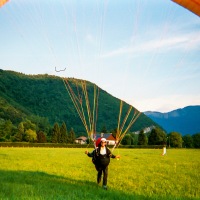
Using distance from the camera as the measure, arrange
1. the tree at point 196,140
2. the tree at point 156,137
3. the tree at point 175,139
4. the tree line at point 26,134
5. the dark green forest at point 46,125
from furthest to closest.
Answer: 1. the tree at point 196,140
2. the tree at point 175,139
3. the tree at point 156,137
4. the dark green forest at point 46,125
5. the tree line at point 26,134

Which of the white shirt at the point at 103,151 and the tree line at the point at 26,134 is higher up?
the tree line at the point at 26,134

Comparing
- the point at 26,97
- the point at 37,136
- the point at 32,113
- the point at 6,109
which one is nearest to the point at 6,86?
the point at 26,97

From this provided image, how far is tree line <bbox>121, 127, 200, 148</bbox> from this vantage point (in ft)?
370

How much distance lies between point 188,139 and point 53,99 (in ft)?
291

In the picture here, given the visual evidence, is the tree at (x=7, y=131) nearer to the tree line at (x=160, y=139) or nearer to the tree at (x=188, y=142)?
the tree line at (x=160, y=139)

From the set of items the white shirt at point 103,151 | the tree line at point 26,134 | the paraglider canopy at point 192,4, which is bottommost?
the white shirt at point 103,151

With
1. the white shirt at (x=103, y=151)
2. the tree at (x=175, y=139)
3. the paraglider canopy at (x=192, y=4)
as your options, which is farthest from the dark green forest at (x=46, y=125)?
the paraglider canopy at (x=192, y=4)

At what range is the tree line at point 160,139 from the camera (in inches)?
4439

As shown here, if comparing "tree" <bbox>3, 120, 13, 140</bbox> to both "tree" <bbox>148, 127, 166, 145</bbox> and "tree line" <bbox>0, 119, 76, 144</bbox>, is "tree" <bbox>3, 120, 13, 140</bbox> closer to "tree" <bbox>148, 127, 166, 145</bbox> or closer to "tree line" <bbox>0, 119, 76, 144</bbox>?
"tree line" <bbox>0, 119, 76, 144</bbox>

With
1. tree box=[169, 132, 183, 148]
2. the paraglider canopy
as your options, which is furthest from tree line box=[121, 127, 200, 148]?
the paraglider canopy

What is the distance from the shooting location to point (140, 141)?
113438 mm

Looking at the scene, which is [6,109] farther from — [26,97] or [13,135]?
[26,97]

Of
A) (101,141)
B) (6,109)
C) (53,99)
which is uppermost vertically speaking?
(53,99)

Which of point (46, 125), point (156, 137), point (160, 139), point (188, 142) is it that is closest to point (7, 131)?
point (156, 137)
